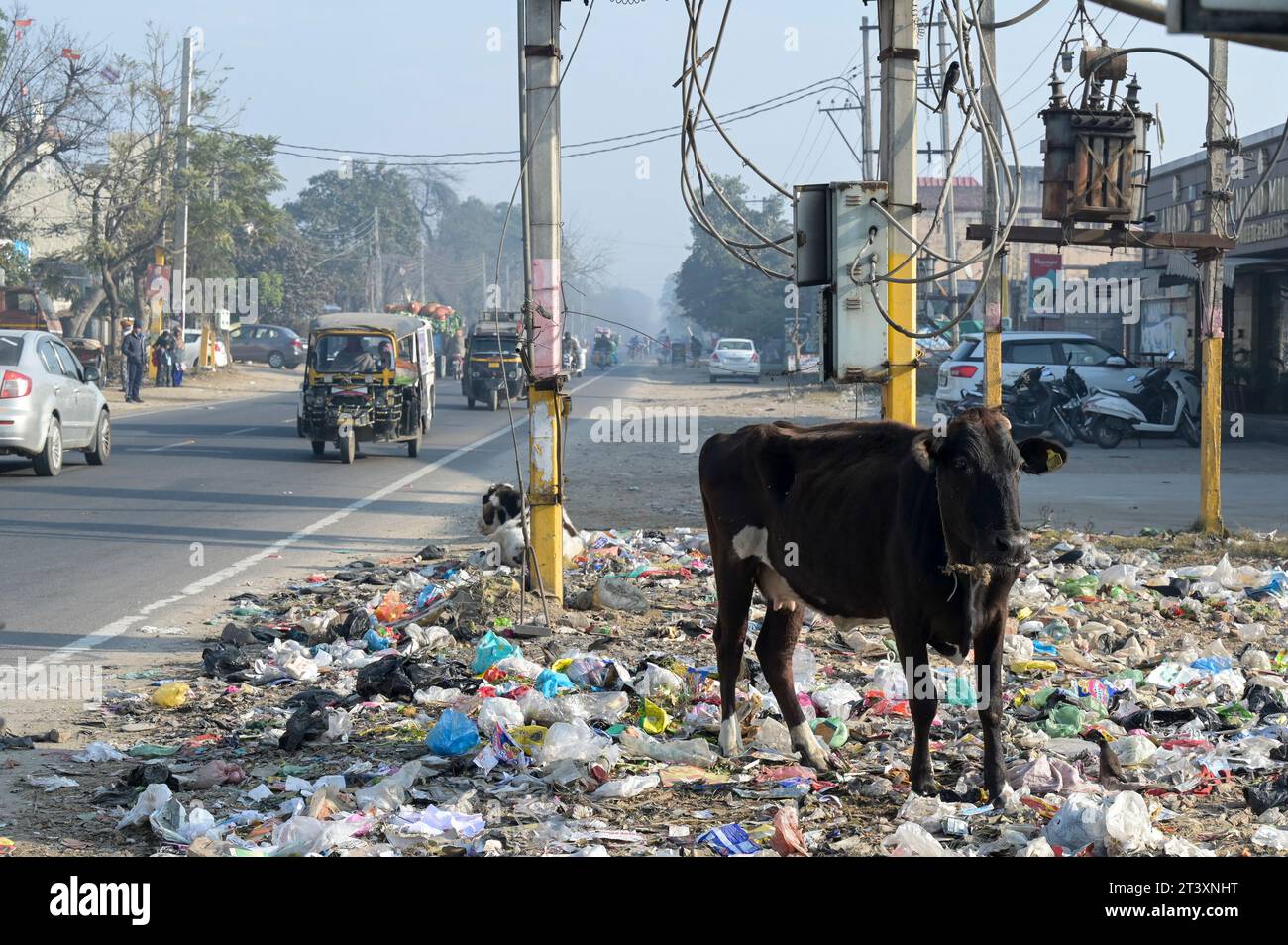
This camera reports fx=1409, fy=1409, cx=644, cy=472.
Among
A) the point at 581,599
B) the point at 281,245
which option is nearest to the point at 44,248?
the point at 281,245

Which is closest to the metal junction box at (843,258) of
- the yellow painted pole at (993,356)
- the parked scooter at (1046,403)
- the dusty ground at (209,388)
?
the yellow painted pole at (993,356)

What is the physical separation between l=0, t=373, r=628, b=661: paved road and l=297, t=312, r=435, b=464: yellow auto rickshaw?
1.60 feet

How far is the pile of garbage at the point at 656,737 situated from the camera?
5.24 meters

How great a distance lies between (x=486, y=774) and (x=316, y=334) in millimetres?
18029

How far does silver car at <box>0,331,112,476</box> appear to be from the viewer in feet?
58.3

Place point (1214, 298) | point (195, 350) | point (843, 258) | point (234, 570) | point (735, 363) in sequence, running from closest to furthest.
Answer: point (843, 258)
point (234, 570)
point (1214, 298)
point (735, 363)
point (195, 350)

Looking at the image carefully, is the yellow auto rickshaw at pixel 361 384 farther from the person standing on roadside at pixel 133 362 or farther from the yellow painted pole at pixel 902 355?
the person standing on roadside at pixel 133 362

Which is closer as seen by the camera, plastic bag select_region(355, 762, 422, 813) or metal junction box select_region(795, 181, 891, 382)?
plastic bag select_region(355, 762, 422, 813)

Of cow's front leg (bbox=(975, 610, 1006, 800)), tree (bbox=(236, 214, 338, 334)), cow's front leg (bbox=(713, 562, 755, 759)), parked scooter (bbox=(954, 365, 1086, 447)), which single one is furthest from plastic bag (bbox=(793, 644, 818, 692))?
tree (bbox=(236, 214, 338, 334))

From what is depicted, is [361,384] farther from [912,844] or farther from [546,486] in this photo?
[912,844]

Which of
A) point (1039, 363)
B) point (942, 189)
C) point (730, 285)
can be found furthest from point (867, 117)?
point (730, 285)

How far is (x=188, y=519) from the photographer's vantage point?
15156 millimetres

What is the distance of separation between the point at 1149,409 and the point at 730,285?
55.7 metres

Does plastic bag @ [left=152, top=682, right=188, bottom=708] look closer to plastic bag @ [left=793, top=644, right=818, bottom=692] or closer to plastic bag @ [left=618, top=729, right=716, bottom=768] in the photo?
plastic bag @ [left=618, top=729, right=716, bottom=768]
